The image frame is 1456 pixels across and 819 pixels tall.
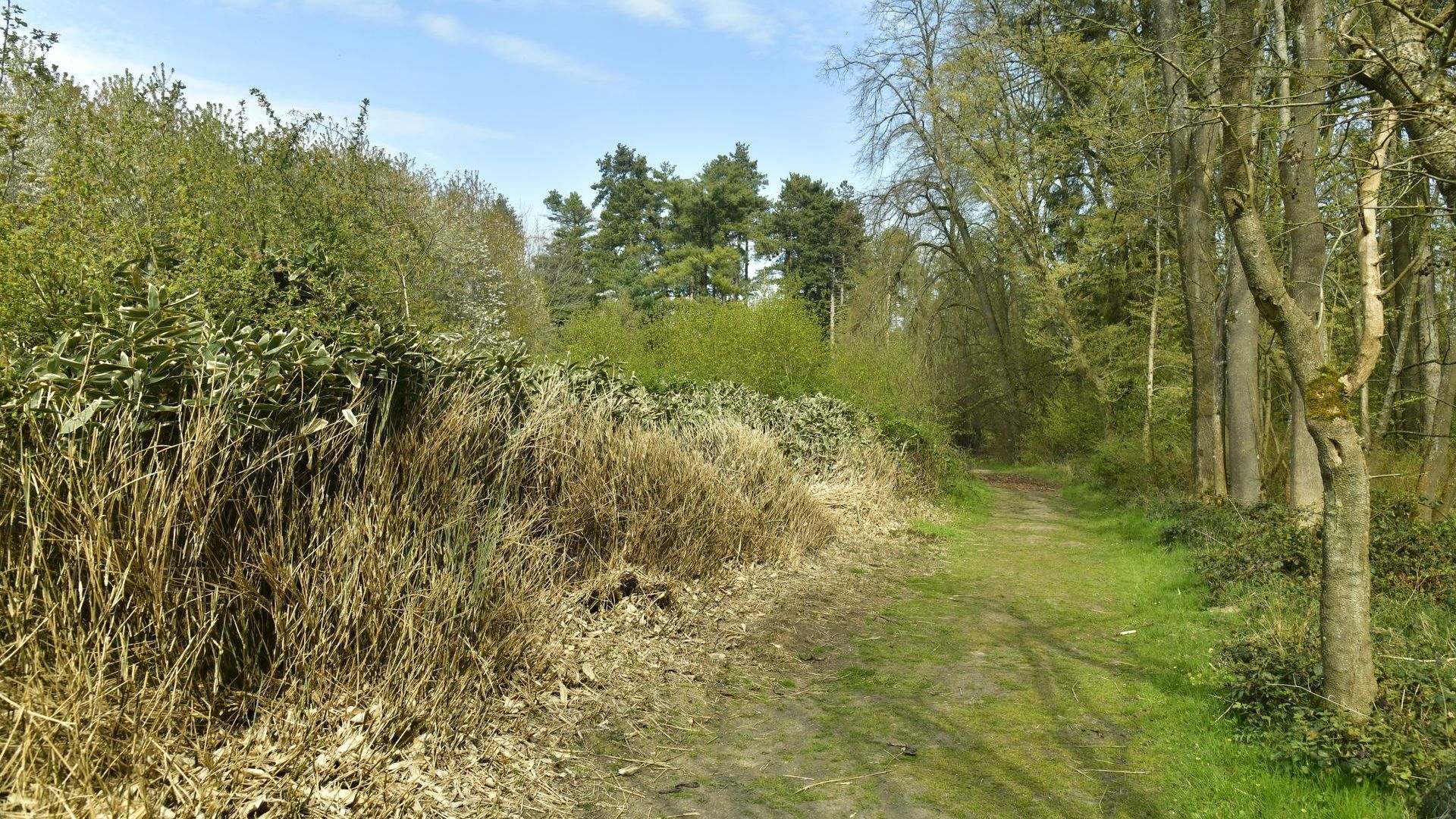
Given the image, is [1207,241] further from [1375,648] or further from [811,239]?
[811,239]

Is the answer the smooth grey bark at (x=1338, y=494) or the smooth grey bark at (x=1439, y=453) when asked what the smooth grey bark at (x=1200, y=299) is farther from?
the smooth grey bark at (x=1338, y=494)

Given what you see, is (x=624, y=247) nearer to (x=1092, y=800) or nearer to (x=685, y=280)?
(x=685, y=280)

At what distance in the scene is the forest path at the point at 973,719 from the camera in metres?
4.15

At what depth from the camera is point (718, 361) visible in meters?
18.8

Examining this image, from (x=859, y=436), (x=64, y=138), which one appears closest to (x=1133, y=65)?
(x=859, y=436)

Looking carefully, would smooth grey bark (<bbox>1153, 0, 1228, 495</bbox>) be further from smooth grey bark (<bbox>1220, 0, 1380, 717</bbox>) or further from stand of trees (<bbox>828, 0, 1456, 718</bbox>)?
smooth grey bark (<bbox>1220, 0, 1380, 717</bbox>)

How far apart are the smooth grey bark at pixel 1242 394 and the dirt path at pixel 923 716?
4.20 metres

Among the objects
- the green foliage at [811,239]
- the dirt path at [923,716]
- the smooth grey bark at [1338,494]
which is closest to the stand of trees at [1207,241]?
the smooth grey bark at [1338,494]

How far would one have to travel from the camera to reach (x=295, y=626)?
380 cm

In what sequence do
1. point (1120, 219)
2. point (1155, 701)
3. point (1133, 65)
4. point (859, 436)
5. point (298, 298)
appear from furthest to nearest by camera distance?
point (1120, 219)
point (859, 436)
point (1133, 65)
point (298, 298)
point (1155, 701)

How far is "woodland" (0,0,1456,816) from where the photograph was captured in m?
3.27

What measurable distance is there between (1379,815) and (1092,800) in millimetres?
1165

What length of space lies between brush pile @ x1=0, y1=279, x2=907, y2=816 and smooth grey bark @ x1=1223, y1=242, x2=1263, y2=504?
1013cm

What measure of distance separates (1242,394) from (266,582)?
12.7 m
